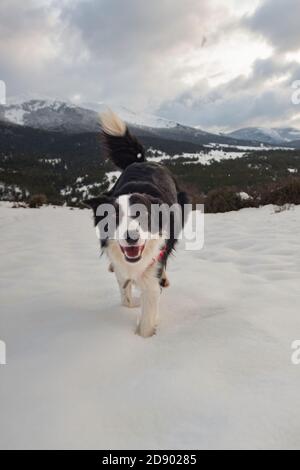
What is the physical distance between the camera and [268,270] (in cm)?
397

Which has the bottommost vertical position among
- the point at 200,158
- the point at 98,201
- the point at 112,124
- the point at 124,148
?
the point at 98,201

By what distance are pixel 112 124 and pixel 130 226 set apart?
2386mm

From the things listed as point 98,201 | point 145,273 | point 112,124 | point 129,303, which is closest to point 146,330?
point 145,273

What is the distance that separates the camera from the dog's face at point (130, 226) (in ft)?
8.50

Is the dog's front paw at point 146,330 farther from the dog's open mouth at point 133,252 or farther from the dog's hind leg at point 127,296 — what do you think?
the dog's hind leg at point 127,296

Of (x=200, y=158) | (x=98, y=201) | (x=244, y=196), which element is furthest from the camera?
(x=200, y=158)

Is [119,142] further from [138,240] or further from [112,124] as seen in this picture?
Result: [138,240]

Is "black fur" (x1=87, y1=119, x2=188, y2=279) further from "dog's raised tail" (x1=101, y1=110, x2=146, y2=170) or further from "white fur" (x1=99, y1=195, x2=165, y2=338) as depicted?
"white fur" (x1=99, y1=195, x2=165, y2=338)

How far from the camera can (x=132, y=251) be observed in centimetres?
261

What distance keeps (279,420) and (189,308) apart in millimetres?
1531

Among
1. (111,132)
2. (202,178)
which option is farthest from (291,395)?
(202,178)

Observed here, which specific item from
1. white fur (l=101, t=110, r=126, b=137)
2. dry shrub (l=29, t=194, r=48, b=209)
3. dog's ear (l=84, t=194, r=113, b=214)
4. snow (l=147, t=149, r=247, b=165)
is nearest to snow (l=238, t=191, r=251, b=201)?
white fur (l=101, t=110, r=126, b=137)
